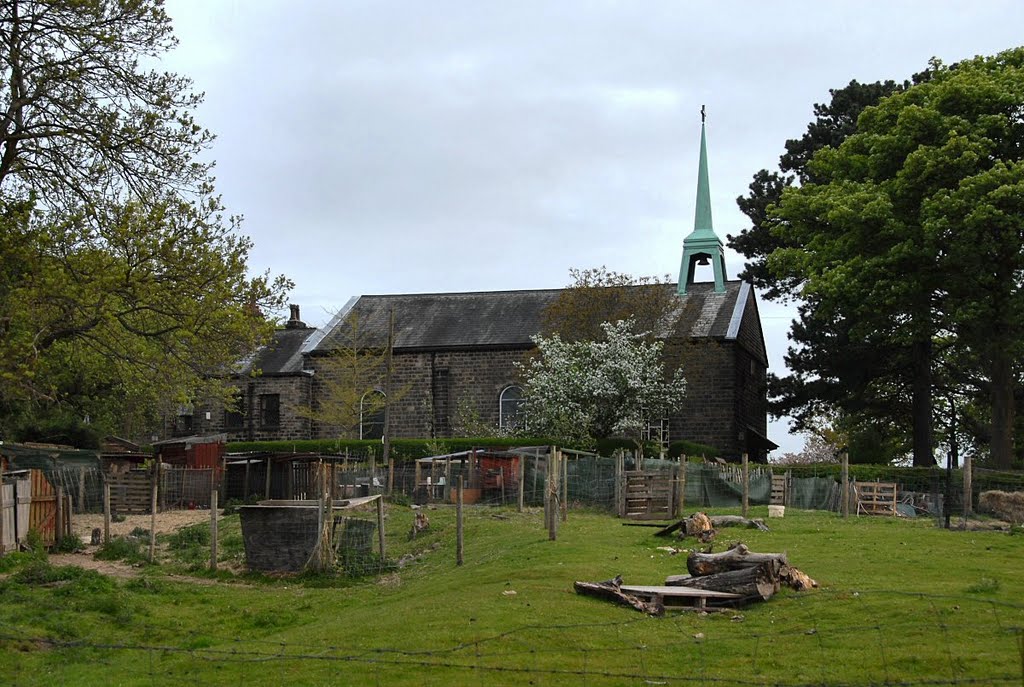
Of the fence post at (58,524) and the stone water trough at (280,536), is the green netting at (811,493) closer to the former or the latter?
the stone water trough at (280,536)

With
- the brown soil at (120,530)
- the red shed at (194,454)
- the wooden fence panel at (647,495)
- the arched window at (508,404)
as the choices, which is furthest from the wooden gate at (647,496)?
the arched window at (508,404)

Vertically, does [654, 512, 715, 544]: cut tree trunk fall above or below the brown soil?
above

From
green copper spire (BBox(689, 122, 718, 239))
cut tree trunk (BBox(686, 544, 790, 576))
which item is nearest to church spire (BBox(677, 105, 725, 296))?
green copper spire (BBox(689, 122, 718, 239))

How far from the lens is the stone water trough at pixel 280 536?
25266 mm

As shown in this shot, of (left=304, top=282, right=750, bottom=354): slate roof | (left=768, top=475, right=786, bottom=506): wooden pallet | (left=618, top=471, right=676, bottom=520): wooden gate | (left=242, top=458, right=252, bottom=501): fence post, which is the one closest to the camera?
(left=618, top=471, right=676, bottom=520): wooden gate

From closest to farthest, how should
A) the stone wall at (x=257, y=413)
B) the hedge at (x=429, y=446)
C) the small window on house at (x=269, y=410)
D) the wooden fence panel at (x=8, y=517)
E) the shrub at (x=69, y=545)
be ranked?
1. the wooden fence panel at (x=8, y=517)
2. the shrub at (x=69, y=545)
3. the hedge at (x=429, y=446)
4. the stone wall at (x=257, y=413)
5. the small window on house at (x=269, y=410)

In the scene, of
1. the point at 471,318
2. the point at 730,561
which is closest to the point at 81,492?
the point at 730,561

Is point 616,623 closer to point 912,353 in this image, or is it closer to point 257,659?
point 257,659

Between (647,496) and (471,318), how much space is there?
31.6 m

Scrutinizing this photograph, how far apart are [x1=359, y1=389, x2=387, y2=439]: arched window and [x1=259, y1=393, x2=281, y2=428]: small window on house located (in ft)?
14.8

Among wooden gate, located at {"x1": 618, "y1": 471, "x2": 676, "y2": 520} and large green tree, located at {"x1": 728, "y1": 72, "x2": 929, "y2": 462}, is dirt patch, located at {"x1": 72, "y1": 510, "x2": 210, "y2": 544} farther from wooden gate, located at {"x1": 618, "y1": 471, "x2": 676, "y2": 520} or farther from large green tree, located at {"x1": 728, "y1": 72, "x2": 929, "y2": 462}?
large green tree, located at {"x1": 728, "y1": 72, "x2": 929, "y2": 462}

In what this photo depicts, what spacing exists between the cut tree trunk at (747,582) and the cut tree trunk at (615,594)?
0.98 metres

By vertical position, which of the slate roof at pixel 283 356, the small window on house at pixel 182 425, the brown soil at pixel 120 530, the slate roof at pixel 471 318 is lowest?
the brown soil at pixel 120 530

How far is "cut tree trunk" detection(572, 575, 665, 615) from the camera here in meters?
17.0
